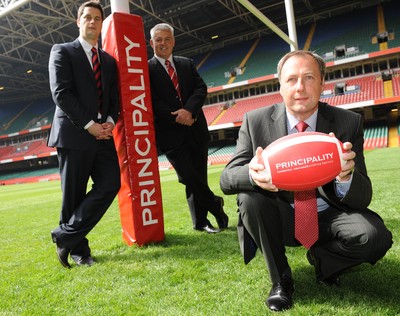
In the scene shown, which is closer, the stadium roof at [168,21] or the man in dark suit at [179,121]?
the man in dark suit at [179,121]

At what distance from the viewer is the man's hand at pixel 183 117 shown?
3.12 meters

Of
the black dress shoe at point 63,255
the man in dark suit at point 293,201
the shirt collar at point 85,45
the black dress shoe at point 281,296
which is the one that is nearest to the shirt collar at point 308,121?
the man in dark suit at point 293,201

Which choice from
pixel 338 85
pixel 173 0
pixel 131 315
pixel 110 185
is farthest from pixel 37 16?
pixel 131 315

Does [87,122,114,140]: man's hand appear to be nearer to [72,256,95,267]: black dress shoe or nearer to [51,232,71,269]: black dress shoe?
[51,232,71,269]: black dress shoe

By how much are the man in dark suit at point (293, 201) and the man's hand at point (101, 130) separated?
1.16 meters

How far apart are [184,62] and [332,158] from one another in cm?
228

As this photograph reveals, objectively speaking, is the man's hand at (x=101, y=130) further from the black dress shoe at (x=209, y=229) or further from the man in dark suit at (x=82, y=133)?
the black dress shoe at (x=209, y=229)

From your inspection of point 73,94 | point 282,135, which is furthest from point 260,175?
point 73,94

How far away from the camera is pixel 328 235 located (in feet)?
5.85

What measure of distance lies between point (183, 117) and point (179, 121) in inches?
2.1

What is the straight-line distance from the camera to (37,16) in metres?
19.5

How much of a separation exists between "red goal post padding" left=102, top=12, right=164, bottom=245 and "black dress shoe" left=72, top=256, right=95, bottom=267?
41 cm

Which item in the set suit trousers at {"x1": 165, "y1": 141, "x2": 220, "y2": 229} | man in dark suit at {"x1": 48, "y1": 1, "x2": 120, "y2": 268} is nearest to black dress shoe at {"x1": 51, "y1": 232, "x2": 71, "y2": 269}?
man in dark suit at {"x1": 48, "y1": 1, "x2": 120, "y2": 268}

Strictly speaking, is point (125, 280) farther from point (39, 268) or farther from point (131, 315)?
point (39, 268)
